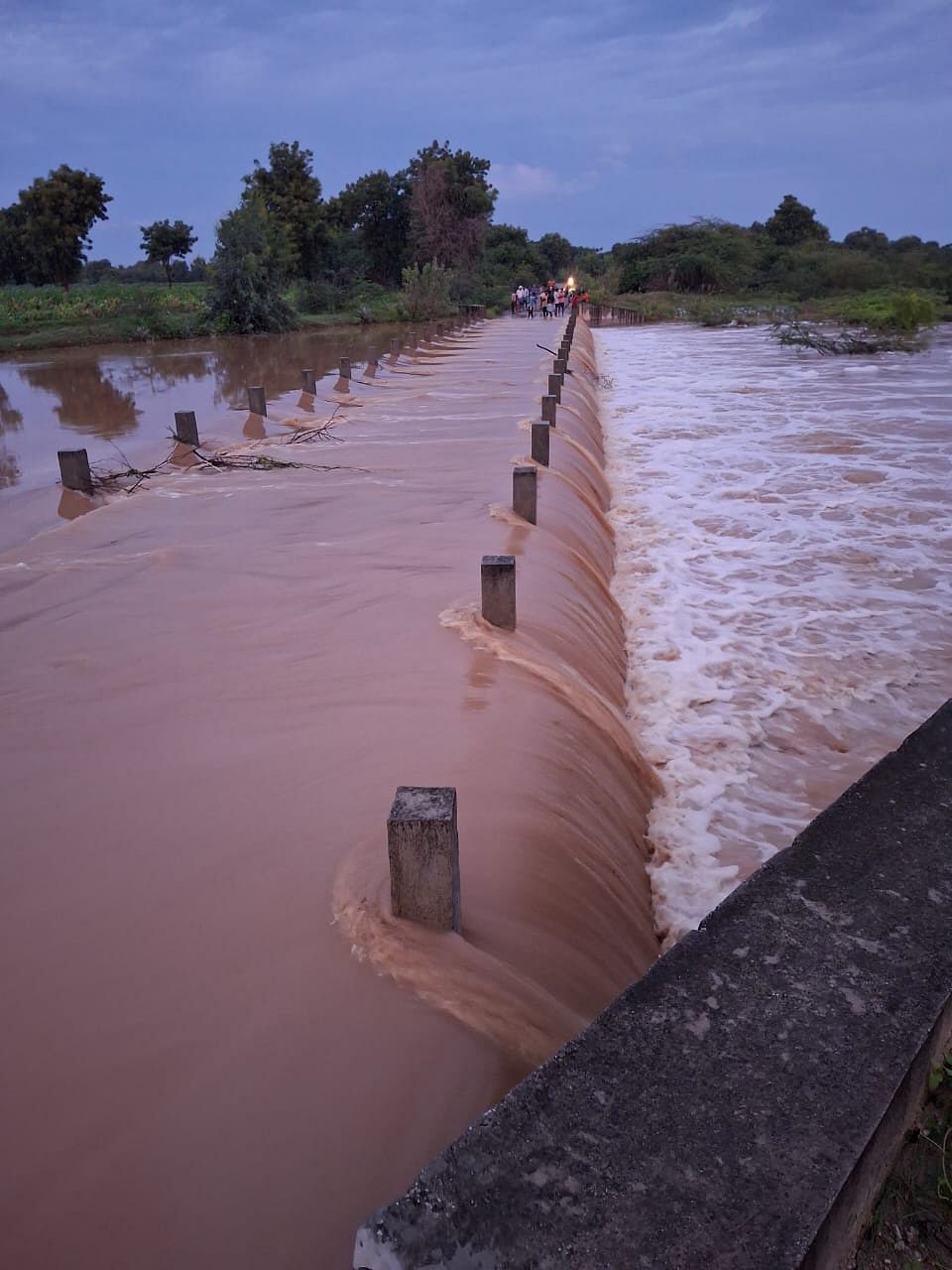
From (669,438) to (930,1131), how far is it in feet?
45.8

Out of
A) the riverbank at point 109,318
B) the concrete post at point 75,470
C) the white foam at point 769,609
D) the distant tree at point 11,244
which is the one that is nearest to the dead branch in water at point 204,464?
the concrete post at point 75,470

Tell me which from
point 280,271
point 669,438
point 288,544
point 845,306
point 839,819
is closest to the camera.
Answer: point 839,819

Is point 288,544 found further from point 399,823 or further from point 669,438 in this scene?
point 669,438

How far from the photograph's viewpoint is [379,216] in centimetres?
5353

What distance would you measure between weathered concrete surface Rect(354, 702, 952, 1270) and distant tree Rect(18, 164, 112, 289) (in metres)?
48.7

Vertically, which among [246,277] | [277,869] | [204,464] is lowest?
[204,464]

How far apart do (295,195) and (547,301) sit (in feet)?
47.4

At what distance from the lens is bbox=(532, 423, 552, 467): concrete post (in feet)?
29.8

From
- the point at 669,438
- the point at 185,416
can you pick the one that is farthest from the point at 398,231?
the point at 185,416

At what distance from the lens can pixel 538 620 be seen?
525 cm

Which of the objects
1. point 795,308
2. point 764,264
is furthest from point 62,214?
point 764,264

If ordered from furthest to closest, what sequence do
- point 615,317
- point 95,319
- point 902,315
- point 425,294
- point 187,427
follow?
point 615,317 < point 425,294 < point 95,319 < point 902,315 < point 187,427

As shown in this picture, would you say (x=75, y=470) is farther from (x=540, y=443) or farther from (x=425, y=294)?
(x=425, y=294)

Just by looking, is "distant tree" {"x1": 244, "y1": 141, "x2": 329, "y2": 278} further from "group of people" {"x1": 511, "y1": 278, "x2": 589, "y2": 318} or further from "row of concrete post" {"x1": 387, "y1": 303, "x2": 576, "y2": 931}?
"row of concrete post" {"x1": 387, "y1": 303, "x2": 576, "y2": 931}
